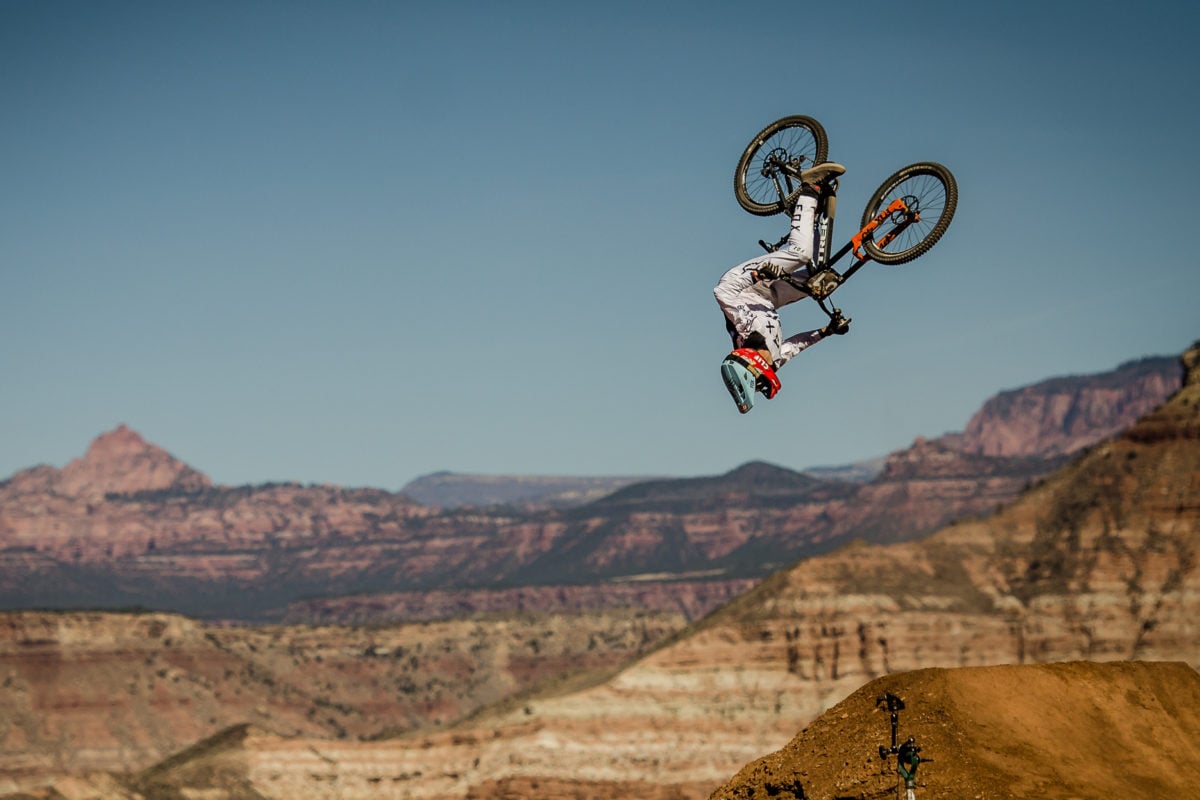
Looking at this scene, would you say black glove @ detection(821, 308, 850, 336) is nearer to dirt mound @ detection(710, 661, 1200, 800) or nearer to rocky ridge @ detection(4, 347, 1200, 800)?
dirt mound @ detection(710, 661, 1200, 800)

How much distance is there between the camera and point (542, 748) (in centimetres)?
16788

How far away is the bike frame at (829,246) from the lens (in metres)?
34.2

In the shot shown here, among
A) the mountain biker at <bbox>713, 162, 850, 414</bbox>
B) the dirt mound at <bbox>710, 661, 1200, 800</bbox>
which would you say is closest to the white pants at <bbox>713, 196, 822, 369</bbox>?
the mountain biker at <bbox>713, 162, 850, 414</bbox>

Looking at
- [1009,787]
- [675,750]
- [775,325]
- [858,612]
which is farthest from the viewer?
[858,612]

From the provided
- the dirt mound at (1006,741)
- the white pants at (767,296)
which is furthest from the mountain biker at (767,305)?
the dirt mound at (1006,741)

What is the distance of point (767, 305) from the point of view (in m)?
35.2

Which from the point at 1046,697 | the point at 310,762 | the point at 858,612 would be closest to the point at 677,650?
the point at 858,612

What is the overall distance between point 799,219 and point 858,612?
144 m

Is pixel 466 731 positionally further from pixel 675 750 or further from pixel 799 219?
pixel 799 219

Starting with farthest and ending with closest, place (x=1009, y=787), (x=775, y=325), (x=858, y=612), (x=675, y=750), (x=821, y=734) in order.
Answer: (x=858, y=612), (x=675, y=750), (x=821, y=734), (x=1009, y=787), (x=775, y=325)

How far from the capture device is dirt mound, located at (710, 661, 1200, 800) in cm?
4284

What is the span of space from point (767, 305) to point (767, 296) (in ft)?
0.56

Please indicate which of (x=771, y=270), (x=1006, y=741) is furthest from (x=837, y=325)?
(x=1006, y=741)

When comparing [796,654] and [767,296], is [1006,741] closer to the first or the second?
[767,296]
